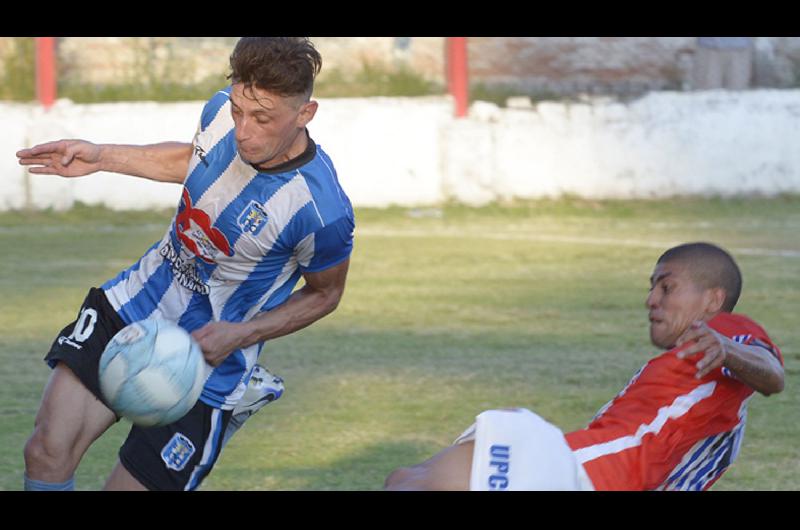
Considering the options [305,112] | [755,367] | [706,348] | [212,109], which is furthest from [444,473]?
[212,109]

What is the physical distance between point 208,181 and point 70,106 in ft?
36.6

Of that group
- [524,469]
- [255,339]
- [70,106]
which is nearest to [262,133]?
[255,339]

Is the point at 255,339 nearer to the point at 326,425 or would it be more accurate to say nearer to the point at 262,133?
the point at 262,133

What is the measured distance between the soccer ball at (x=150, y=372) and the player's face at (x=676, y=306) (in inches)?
64.3

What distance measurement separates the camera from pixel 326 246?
5250 mm

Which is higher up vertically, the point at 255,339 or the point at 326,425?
the point at 255,339

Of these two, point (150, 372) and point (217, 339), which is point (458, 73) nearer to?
point (217, 339)

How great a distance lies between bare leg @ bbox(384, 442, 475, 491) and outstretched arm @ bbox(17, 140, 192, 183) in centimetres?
184

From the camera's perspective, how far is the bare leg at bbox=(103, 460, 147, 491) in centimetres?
514

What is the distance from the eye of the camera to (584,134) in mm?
16516

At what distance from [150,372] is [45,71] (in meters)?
12.2

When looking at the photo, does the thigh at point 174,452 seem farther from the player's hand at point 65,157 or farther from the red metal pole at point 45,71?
the red metal pole at point 45,71

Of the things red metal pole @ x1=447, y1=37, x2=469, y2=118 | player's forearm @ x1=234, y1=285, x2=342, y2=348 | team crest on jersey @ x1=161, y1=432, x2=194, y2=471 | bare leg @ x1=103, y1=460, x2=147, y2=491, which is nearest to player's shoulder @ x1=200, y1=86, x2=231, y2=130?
player's forearm @ x1=234, y1=285, x2=342, y2=348

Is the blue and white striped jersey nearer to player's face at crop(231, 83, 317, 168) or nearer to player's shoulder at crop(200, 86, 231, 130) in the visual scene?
player's shoulder at crop(200, 86, 231, 130)
